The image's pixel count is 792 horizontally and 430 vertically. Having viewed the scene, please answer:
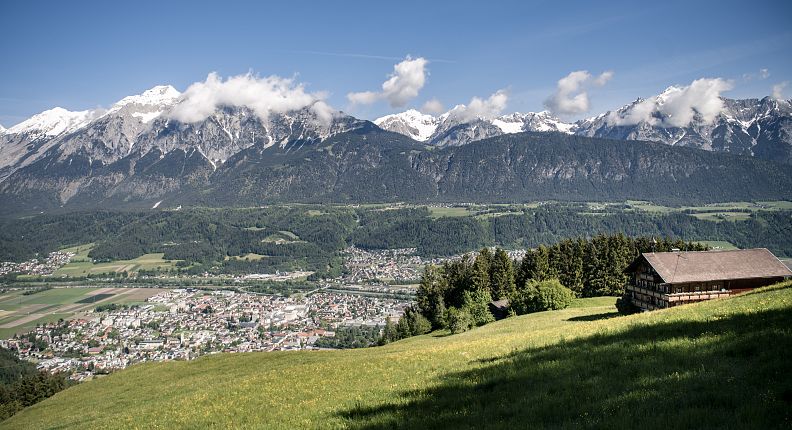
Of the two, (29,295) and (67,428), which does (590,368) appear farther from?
(29,295)

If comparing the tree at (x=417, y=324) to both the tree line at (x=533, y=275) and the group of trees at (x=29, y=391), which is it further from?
the group of trees at (x=29, y=391)

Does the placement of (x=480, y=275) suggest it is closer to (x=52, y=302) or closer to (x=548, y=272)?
(x=548, y=272)

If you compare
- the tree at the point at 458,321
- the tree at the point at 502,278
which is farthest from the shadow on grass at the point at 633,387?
the tree at the point at 502,278

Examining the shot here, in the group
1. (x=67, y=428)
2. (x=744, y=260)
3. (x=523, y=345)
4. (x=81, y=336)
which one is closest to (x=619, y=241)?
(x=744, y=260)

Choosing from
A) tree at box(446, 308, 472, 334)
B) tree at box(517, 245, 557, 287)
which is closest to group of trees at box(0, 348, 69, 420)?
tree at box(446, 308, 472, 334)

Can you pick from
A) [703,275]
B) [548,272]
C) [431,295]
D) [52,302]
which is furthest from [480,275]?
[52,302]

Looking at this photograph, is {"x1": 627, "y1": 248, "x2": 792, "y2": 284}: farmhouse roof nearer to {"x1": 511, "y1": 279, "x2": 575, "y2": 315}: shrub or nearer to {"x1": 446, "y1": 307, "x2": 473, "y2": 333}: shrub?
{"x1": 511, "y1": 279, "x2": 575, "y2": 315}: shrub
